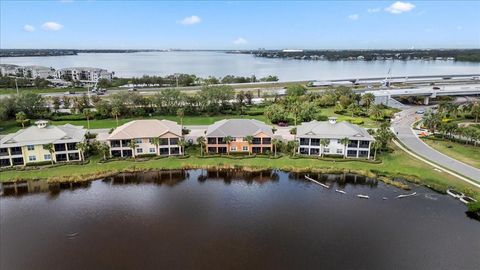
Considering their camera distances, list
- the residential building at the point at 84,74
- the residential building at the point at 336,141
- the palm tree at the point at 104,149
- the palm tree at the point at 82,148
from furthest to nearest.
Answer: the residential building at the point at 84,74
the residential building at the point at 336,141
the palm tree at the point at 104,149
the palm tree at the point at 82,148

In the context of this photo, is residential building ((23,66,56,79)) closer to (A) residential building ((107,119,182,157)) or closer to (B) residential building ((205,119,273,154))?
(A) residential building ((107,119,182,157))

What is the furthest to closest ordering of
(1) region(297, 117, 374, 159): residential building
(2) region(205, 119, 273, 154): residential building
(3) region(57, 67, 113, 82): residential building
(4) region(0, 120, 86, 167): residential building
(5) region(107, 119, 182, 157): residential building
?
(3) region(57, 67, 113, 82): residential building < (2) region(205, 119, 273, 154): residential building < (5) region(107, 119, 182, 157): residential building < (1) region(297, 117, 374, 159): residential building < (4) region(0, 120, 86, 167): residential building

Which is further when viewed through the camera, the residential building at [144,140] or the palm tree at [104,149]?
the residential building at [144,140]

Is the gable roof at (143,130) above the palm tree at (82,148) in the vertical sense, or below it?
above

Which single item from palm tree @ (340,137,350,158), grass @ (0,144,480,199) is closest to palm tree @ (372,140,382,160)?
grass @ (0,144,480,199)

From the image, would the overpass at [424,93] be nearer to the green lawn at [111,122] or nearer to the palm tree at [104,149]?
the green lawn at [111,122]

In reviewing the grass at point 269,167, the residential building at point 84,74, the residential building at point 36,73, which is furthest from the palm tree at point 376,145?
the residential building at point 36,73

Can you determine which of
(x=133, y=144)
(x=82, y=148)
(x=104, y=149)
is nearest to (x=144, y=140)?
(x=133, y=144)
